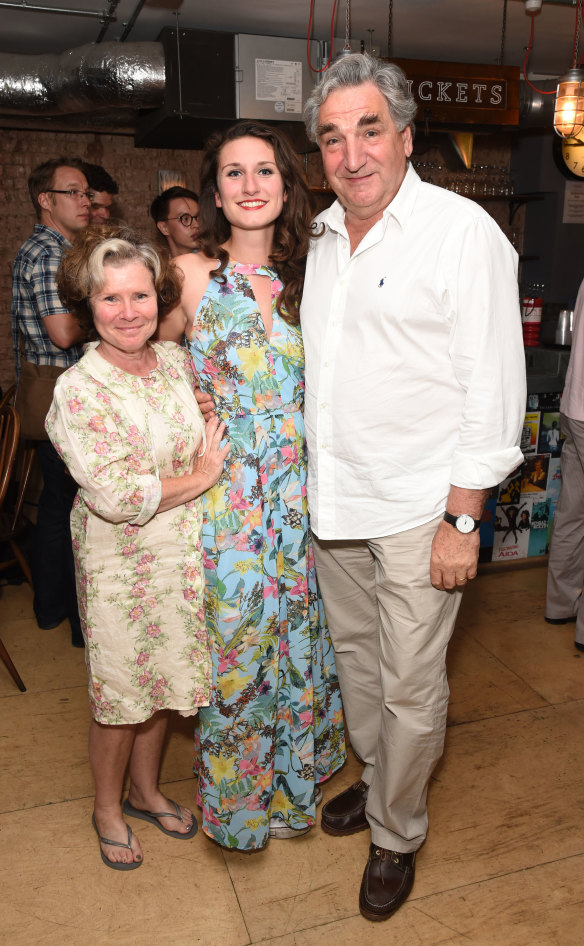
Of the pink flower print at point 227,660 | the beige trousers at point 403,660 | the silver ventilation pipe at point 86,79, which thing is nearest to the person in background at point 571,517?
the beige trousers at point 403,660

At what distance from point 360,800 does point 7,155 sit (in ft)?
16.5

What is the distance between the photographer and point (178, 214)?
12.5 feet

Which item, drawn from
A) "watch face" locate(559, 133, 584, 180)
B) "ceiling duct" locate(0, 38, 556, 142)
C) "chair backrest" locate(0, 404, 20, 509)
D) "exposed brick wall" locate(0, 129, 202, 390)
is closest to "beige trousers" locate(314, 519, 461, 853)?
"chair backrest" locate(0, 404, 20, 509)

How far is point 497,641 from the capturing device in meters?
3.29

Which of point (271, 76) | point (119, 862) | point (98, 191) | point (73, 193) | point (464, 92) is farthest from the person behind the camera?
point (464, 92)

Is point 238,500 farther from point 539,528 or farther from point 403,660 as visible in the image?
point 539,528

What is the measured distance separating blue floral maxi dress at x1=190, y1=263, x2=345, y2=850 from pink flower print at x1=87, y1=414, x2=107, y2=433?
320mm

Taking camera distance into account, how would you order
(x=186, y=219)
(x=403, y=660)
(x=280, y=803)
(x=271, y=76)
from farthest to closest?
1. (x=271, y=76)
2. (x=186, y=219)
3. (x=280, y=803)
4. (x=403, y=660)

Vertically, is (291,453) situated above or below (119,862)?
above

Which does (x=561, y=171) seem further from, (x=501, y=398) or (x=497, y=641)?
(x=501, y=398)

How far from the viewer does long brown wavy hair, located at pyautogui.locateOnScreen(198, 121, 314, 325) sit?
6.25 feet

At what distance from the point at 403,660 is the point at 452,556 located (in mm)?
302

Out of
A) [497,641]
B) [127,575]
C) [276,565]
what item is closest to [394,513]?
[276,565]

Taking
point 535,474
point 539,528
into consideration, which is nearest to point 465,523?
point 535,474
